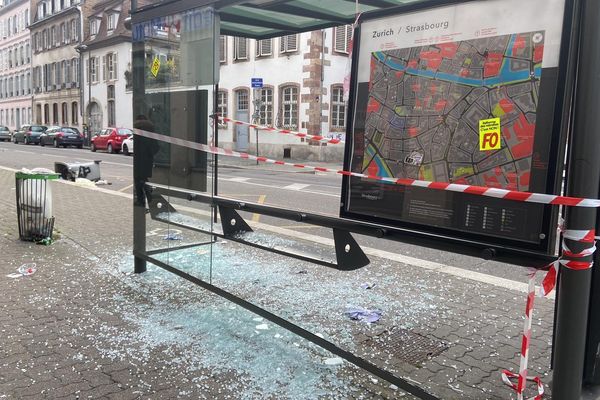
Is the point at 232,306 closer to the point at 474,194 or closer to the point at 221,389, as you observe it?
the point at 221,389

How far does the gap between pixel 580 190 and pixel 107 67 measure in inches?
1849

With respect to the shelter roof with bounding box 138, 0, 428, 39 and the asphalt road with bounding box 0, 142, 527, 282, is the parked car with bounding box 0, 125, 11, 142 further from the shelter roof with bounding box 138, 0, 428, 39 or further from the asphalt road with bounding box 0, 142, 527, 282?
the shelter roof with bounding box 138, 0, 428, 39

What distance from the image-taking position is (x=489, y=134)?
8.73 feet

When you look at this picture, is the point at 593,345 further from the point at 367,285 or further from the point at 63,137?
the point at 63,137

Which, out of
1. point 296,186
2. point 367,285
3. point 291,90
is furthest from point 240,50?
point 367,285

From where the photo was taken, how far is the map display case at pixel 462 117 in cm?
244

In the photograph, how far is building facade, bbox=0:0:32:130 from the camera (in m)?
60.6

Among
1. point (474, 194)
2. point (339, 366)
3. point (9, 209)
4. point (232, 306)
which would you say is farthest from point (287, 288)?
point (9, 209)

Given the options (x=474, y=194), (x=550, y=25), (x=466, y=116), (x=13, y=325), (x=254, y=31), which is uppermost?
(x=254, y=31)

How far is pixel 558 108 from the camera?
2361 mm

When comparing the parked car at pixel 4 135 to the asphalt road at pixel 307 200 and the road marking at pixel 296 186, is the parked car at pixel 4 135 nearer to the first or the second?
the asphalt road at pixel 307 200

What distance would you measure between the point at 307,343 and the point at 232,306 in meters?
1.01

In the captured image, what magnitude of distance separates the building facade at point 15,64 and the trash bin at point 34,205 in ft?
198

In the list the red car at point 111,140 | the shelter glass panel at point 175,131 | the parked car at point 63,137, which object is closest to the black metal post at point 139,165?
the shelter glass panel at point 175,131
